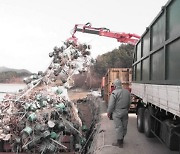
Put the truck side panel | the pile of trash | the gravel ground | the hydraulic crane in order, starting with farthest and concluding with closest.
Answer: the hydraulic crane → the pile of trash → the gravel ground → the truck side panel

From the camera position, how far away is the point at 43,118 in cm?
927

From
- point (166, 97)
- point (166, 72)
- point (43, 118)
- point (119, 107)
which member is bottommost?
point (43, 118)

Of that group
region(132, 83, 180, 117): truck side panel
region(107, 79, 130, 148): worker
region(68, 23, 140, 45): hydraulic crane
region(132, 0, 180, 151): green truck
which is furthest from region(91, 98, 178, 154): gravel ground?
region(68, 23, 140, 45): hydraulic crane

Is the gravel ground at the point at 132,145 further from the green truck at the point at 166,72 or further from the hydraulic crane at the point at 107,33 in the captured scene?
the hydraulic crane at the point at 107,33

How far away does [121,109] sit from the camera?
22.7 feet

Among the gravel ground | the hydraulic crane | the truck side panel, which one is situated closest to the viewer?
the truck side panel

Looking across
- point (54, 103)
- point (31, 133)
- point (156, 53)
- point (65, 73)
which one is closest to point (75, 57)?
point (65, 73)

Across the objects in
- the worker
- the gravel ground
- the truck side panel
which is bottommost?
the gravel ground

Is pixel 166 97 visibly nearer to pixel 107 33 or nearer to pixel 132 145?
pixel 132 145

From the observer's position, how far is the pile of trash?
8797 millimetres

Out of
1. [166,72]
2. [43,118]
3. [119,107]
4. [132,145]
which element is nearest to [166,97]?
[166,72]

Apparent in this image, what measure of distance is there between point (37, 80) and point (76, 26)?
8.47 metres

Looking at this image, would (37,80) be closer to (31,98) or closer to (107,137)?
(31,98)

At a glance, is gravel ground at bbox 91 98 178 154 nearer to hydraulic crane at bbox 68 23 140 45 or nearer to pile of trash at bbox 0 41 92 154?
pile of trash at bbox 0 41 92 154
